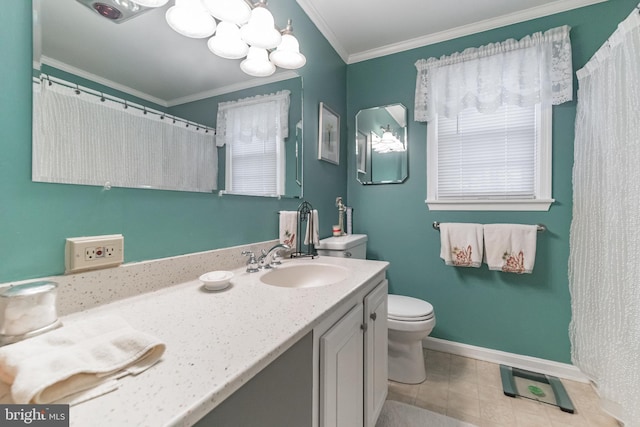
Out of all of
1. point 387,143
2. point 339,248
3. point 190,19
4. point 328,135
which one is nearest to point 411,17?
point 387,143

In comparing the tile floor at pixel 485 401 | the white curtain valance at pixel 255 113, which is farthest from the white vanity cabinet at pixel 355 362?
the white curtain valance at pixel 255 113

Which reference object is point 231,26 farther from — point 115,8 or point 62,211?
point 62,211

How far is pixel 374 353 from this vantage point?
1.16 metres

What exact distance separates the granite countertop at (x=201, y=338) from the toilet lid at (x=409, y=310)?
0.74 metres

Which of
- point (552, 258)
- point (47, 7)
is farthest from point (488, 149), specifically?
point (47, 7)

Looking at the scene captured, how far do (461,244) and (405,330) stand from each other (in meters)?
0.79

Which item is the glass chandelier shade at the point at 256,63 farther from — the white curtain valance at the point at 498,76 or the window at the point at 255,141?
the white curtain valance at the point at 498,76

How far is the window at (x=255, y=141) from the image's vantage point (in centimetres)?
114

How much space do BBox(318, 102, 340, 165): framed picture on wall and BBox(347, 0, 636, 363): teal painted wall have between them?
0.95 ft

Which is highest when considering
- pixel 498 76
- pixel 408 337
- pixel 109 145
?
pixel 498 76

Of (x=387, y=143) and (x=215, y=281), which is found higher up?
(x=387, y=143)

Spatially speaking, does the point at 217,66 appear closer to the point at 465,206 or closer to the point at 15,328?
the point at 15,328

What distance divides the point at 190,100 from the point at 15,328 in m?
0.83

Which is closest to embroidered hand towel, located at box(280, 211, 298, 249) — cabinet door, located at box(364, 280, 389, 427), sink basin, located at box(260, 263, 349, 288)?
sink basin, located at box(260, 263, 349, 288)
